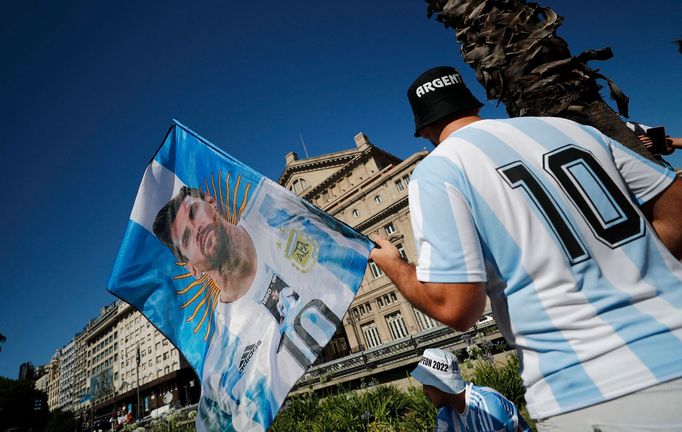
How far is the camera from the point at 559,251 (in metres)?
1.04

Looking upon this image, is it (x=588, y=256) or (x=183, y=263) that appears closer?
(x=588, y=256)

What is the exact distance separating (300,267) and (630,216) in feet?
5.64

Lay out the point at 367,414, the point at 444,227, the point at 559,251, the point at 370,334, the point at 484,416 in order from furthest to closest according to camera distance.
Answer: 1. the point at 370,334
2. the point at 367,414
3. the point at 484,416
4. the point at 444,227
5. the point at 559,251

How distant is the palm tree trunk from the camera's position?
2469mm

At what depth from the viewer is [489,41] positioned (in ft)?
9.45

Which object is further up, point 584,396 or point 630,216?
point 630,216

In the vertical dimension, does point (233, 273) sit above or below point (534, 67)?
below

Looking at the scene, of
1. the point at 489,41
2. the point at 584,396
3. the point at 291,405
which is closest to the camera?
the point at 584,396

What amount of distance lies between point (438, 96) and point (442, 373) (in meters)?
2.51

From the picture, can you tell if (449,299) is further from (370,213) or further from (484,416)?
(370,213)

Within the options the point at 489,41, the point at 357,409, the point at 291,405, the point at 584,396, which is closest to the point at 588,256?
the point at 584,396

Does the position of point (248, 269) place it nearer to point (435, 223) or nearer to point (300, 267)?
point (300, 267)

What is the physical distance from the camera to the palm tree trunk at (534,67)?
2.47 meters

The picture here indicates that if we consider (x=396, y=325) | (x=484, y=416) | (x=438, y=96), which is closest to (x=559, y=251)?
(x=438, y=96)
